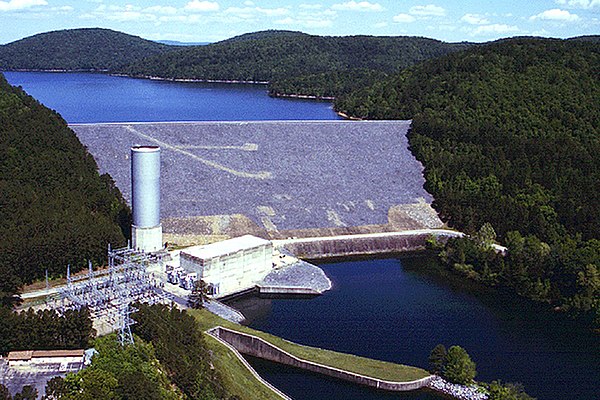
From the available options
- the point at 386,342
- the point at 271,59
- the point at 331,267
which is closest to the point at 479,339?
the point at 386,342

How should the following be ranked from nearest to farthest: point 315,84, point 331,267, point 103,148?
1. point 331,267
2. point 103,148
3. point 315,84

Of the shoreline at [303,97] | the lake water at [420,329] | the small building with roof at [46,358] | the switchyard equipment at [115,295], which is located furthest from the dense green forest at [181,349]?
the shoreline at [303,97]

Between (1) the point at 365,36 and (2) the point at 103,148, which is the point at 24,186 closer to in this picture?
(2) the point at 103,148

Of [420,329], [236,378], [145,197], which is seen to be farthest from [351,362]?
[145,197]

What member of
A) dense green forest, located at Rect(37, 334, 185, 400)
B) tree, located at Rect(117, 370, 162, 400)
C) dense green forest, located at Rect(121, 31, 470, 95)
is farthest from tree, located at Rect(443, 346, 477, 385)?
dense green forest, located at Rect(121, 31, 470, 95)

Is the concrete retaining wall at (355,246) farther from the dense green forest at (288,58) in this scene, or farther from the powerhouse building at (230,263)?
the dense green forest at (288,58)

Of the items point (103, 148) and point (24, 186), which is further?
point (103, 148)
